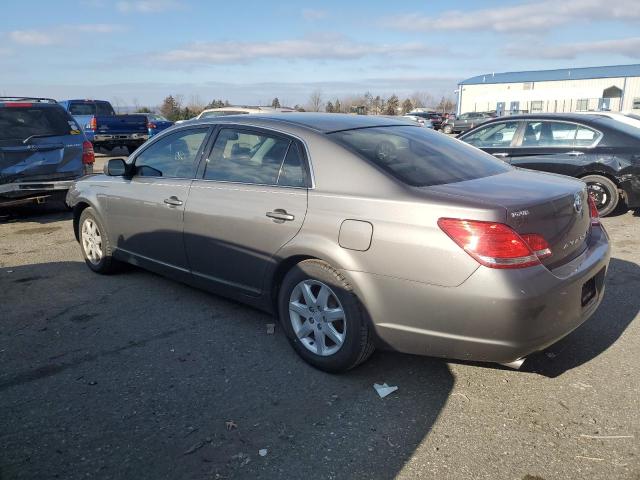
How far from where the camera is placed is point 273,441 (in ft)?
8.95

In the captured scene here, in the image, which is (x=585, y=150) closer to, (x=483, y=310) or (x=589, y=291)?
(x=589, y=291)

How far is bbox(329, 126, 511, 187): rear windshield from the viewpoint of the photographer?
3.28 m

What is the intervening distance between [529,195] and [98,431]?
8.86 feet

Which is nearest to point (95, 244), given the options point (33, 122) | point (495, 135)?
point (33, 122)

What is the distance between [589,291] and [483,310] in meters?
0.89

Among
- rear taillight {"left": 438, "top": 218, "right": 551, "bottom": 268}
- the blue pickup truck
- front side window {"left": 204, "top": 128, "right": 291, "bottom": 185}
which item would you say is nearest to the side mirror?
front side window {"left": 204, "top": 128, "right": 291, "bottom": 185}

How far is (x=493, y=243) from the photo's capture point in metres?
2.70

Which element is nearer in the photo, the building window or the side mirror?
the side mirror

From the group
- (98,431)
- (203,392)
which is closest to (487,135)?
(203,392)

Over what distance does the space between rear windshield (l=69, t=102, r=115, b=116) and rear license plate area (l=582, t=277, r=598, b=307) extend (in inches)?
752

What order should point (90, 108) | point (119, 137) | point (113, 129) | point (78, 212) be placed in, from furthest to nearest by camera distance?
point (90, 108), point (119, 137), point (113, 129), point (78, 212)

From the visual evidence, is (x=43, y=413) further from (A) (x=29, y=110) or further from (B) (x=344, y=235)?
(A) (x=29, y=110)

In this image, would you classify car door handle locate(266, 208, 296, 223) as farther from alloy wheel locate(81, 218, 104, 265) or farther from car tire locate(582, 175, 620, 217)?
car tire locate(582, 175, 620, 217)

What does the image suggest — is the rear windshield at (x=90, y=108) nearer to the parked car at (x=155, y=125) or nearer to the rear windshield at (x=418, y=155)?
the parked car at (x=155, y=125)
